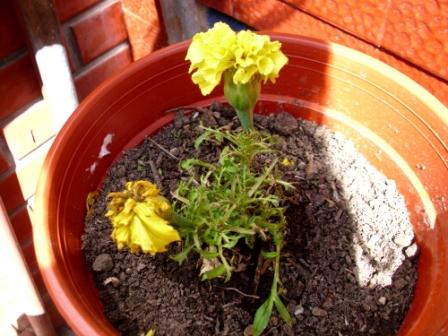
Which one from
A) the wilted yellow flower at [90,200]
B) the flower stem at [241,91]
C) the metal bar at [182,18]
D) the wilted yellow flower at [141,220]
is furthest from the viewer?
the metal bar at [182,18]

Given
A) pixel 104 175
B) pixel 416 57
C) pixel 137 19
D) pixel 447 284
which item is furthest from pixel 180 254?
pixel 137 19

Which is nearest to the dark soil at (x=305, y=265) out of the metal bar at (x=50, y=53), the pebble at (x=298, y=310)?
the pebble at (x=298, y=310)

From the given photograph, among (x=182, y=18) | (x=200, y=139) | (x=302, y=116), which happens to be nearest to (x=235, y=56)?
(x=200, y=139)

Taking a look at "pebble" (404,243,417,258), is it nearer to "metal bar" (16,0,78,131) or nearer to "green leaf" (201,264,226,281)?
"green leaf" (201,264,226,281)

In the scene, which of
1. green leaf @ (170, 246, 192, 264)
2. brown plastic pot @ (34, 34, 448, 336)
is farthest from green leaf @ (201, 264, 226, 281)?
brown plastic pot @ (34, 34, 448, 336)

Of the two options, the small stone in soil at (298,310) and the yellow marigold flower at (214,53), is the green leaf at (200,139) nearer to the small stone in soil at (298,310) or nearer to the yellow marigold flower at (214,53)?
the yellow marigold flower at (214,53)

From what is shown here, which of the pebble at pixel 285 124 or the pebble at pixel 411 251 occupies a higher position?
the pebble at pixel 285 124

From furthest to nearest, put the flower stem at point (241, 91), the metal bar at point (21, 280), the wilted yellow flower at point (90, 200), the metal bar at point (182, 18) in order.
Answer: the metal bar at point (182, 18), the metal bar at point (21, 280), the wilted yellow flower at point (90, 200), the flower stem at point (241, 91)

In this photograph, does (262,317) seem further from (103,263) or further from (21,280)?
(21,280)
